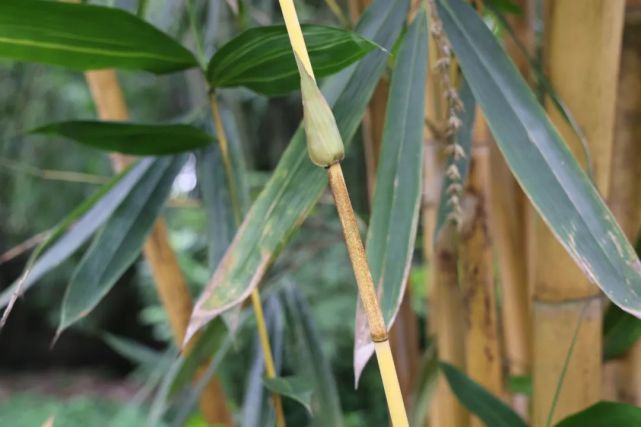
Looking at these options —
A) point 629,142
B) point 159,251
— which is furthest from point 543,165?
point 159,251

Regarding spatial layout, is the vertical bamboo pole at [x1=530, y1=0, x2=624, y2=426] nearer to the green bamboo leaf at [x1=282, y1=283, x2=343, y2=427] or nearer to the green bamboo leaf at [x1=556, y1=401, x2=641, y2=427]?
the green bamboo leaf at [x1=556, y1=401, x2=641, y2=427]

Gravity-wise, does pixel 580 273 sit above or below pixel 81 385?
above

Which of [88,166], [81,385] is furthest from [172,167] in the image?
[81,385]

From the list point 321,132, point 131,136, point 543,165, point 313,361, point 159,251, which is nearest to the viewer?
point 321,132

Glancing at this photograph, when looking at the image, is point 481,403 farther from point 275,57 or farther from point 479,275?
point 275,57

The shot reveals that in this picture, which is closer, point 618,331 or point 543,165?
point 543,165

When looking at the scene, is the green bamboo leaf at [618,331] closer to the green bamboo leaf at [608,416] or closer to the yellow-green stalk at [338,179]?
the green bamboo leaf at [608,416]

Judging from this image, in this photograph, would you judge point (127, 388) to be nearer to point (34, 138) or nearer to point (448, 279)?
point (34, 138)

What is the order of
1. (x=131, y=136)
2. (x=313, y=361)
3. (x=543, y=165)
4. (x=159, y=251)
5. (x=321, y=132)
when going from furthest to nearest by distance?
(x=159, y=251)
(x=313, y=361)
(x=131, y=136)
(x=543, y=165)
(x=321, y=132)
